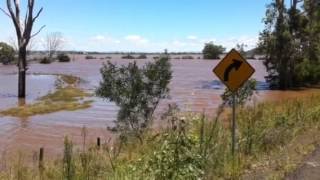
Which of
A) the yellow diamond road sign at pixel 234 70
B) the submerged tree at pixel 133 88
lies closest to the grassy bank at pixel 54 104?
the submerged tree at pixel 133 88

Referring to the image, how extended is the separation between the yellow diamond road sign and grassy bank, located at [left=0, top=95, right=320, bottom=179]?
844 millimetres

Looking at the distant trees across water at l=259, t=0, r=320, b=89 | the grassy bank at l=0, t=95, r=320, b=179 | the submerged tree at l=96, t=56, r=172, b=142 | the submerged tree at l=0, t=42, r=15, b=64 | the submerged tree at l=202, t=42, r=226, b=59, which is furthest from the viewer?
the submerged tree at l=202, t=42, r=226, b=59

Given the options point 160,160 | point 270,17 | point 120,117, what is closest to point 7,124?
point 120,117

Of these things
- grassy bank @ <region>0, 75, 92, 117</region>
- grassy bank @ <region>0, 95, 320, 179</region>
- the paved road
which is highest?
grassy bank @ <region>0, 95, 320, 179</region>

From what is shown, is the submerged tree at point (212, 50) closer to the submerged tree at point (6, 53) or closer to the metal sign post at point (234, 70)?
the submerged tree at point (6, 53)

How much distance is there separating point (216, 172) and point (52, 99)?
3538 cm

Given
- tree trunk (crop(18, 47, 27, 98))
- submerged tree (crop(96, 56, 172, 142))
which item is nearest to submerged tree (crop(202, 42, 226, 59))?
tree trunk (crop(18, 47, 27, 98))

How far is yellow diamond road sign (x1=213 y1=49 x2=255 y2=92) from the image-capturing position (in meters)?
11.0

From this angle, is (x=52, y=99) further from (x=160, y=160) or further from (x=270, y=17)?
(x=160, y=160)

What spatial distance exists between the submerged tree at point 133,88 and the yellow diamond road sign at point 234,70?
27.5 ft

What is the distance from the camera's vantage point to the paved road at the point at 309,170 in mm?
9578

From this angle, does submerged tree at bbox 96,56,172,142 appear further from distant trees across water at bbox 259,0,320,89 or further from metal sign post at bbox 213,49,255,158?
distant trees across water at bbox 259,0,320,89

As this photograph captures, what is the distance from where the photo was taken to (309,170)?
1020cm

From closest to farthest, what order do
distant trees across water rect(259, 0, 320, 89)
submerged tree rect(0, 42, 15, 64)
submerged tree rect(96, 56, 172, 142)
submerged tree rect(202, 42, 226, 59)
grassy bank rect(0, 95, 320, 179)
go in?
grassy bank rect(0, 95, 320, 179)
submerged tree rect(96, 56, 172, 142)
distant trees across water rect(259, 0, 320, 89)
submerged tree rect(0, 42, 15, 64)
submerged tree rect(202, 42, 226, 59)
